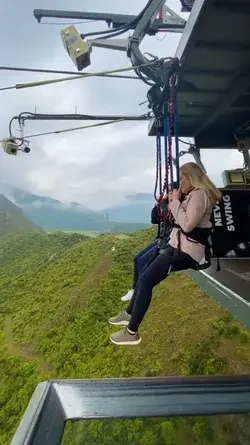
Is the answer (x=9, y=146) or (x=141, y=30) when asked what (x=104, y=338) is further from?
(x=141, y=30)

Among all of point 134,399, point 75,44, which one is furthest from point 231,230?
point 134,399

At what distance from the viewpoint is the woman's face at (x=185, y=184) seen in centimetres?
208

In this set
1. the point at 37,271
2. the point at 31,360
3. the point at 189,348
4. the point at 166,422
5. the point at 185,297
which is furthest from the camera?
the point at 37,271

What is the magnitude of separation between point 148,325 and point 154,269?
8.86 metres

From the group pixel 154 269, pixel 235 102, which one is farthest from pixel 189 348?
pixel 154 269

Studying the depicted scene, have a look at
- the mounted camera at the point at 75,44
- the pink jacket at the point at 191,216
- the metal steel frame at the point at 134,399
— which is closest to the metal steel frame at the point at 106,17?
the mounted camera at the point at 75,44

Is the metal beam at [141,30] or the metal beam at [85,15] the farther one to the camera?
the metal beam at [85,15]

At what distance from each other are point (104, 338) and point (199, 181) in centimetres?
1215

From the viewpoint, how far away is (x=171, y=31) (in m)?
3.63

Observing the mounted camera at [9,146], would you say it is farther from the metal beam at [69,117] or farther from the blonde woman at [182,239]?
the blonde woman at [182,239]

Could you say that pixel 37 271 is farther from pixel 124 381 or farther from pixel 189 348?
pixel 124 381

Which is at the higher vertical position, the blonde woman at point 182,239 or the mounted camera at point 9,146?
the mounted camera at point 9,146

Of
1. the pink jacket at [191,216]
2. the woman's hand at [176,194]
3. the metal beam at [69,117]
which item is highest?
the metal beam at [69,117]

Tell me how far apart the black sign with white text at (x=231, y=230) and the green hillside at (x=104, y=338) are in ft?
6.82
